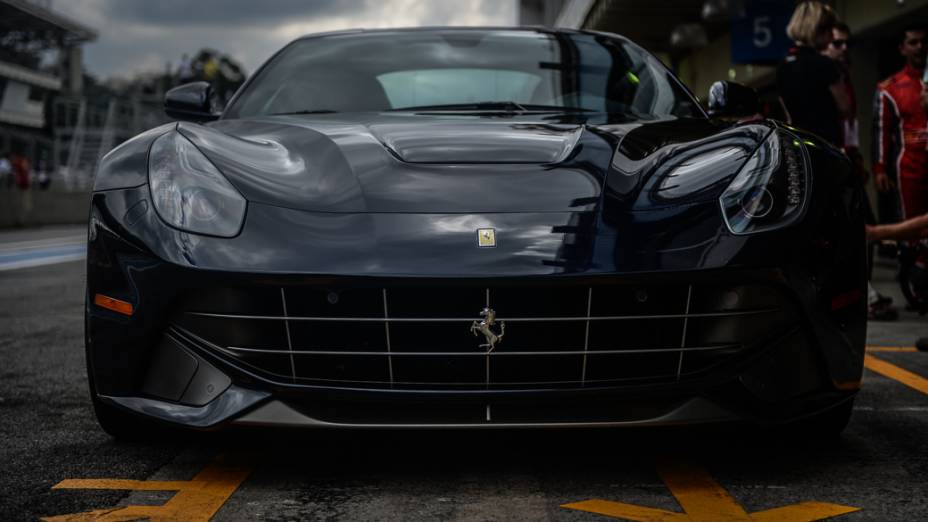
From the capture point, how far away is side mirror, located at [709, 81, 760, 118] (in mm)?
3648

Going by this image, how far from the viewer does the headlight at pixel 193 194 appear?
2.62m

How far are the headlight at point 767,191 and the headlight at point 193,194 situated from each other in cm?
113

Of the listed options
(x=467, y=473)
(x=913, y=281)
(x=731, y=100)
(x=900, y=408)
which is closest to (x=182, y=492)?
(x=467, y=473)

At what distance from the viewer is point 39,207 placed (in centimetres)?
2650

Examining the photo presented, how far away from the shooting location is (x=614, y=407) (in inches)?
99.6

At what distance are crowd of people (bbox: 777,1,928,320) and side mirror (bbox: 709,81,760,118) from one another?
2.26 meters

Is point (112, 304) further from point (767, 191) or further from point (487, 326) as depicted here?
point (767, 191)

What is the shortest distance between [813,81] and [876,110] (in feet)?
4.01

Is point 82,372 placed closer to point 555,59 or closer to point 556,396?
point 555,59

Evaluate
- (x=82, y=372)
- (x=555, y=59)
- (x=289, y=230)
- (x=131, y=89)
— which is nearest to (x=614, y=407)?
(x=289, y=230)

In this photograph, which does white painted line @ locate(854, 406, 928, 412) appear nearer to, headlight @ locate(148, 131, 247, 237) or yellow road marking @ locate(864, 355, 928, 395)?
yellow road marking @ locate(864, 355, 928, 395)

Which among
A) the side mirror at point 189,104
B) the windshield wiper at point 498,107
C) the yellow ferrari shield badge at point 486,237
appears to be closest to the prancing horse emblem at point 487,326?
the yellow ferrari shield badge at point 486,237

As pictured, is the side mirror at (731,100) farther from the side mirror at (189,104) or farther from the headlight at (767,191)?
the side mirror at (189,104)

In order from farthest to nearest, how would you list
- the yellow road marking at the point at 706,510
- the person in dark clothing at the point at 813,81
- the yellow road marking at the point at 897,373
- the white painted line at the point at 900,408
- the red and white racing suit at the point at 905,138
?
1. the red and white racing suit at the point at 905,138
2. the person in dark clothing at the point at 813,81
3. the yellow road marking at the point at 897,373
4. the white painted line at the point at 900,408
5. the yellow road marking at the point at 706,510
